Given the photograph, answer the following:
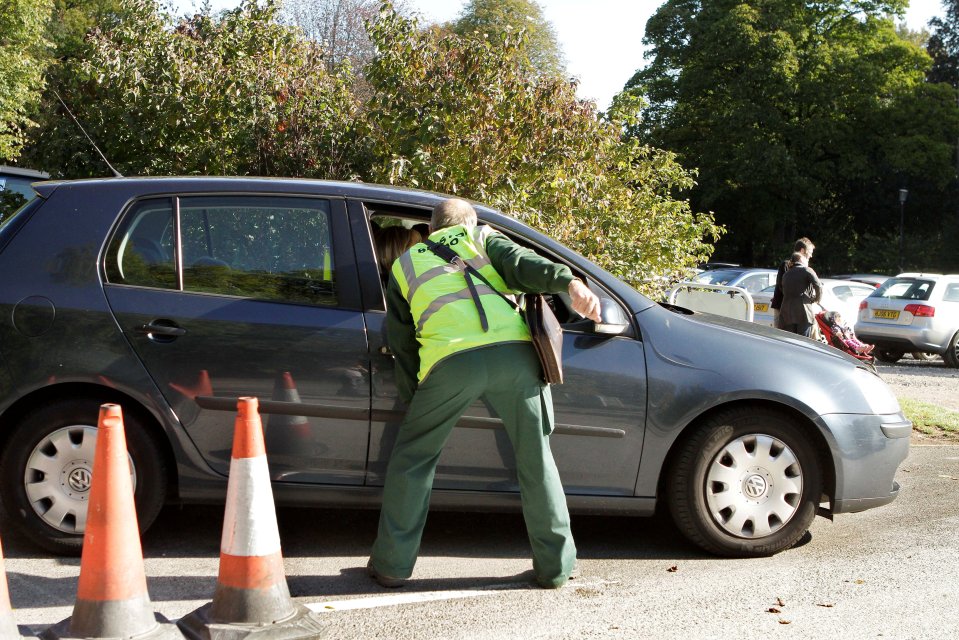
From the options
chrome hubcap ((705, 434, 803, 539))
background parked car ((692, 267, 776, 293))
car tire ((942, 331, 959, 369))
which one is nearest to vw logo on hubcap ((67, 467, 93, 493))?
chrome hubcap ((705, 434, 803, 539))

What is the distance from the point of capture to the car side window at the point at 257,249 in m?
4.83

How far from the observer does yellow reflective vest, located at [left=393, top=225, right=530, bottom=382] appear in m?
4.28

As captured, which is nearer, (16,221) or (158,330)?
(158,330)

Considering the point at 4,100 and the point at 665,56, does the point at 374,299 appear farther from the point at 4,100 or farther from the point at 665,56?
the point at 665,56

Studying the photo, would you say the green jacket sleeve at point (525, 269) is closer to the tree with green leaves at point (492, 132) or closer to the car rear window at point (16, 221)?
the car rear window at point (16, 221)

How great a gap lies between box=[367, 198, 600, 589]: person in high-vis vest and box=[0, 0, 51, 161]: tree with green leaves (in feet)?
79.1

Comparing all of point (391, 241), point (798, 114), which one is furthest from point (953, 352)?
point (798, 114)

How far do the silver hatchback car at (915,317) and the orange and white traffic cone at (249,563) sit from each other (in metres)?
15.4

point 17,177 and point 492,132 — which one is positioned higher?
point 17,177

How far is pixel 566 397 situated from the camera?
190 inches

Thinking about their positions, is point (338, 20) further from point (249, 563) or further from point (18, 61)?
point (249, 563)

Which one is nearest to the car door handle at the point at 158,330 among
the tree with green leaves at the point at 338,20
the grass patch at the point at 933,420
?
the grass patch at the point at 933,420

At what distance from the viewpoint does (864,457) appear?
511 centimetres

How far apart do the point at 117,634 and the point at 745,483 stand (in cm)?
291
